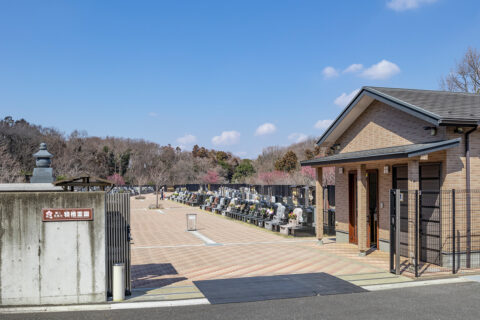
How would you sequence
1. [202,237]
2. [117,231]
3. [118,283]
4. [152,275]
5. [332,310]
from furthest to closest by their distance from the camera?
1. [202,237]
2. [152,275]
3. [117,231]
4. [118,283]
5. [332,310]

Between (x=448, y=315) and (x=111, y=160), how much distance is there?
8041 cm

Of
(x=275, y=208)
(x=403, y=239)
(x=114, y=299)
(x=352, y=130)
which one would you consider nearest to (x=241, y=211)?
Result: (x=275, y=208)

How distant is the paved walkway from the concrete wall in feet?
4.71

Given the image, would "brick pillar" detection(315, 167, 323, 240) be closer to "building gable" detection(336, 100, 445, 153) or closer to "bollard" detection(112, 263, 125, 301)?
"building gable" detection(336, 100, 445, 153)

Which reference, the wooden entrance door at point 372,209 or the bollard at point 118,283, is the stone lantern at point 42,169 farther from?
the wooden entrance door at point 372,209

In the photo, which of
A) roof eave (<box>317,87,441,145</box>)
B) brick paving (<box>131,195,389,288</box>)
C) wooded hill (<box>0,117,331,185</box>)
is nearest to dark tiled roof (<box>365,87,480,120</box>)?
roof eave (<box>317,87,441,145</box>)

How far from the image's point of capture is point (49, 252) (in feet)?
24.6

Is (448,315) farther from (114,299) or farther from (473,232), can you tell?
(114,299)

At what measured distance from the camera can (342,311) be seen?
7.15m

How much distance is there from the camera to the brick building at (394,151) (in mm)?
10297

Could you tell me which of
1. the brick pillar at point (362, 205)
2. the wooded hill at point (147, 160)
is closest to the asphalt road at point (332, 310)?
the brick pillar at point (362, 205)

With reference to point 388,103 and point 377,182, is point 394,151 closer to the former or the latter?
point 388,103

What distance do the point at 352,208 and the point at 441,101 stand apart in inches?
179

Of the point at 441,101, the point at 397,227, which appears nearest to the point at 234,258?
the point at 397,227
